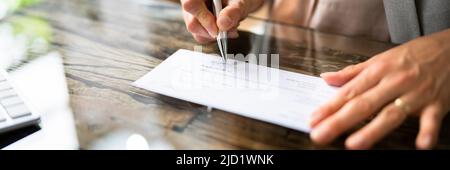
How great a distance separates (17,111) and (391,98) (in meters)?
0.46

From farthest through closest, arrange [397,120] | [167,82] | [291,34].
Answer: [291,34] → [167,82] → [397,120]

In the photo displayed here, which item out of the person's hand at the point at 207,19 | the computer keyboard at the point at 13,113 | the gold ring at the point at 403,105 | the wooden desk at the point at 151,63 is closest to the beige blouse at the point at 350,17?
the wooden desk at the point at 151,63

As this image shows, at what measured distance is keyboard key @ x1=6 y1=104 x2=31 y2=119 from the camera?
50cm

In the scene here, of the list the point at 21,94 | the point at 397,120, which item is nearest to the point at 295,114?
the point at 397,120

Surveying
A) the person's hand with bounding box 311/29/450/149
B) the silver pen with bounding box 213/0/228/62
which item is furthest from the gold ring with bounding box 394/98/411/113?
the silver pen with bounding box 213/0/228/62

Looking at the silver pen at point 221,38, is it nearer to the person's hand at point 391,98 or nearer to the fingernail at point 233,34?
the fingernail at point 233,34

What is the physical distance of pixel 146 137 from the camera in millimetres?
488

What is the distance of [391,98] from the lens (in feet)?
1.57

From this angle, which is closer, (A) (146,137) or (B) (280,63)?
(A) (146,137)

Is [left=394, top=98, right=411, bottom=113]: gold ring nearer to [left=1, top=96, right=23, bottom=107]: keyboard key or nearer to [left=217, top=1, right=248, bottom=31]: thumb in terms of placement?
[left=217, top=1, right=248, bottom=31]: thumb

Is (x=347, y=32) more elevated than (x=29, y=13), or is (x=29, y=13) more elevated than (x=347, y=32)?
(x=29, y=13)

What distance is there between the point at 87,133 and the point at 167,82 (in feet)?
0.44

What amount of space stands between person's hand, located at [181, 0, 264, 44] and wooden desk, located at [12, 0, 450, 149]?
3 centimetres
